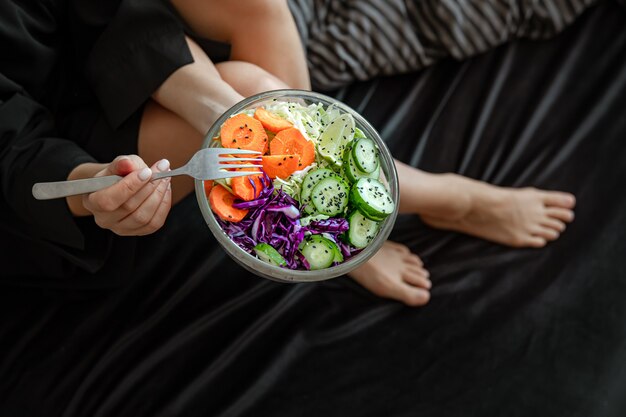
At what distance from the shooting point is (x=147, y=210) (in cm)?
73

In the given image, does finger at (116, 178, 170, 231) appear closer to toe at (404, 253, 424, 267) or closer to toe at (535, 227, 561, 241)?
toe at (404, 253, 424, 267)

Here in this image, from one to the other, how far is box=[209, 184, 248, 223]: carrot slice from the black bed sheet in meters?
0.42

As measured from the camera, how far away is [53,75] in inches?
41.8

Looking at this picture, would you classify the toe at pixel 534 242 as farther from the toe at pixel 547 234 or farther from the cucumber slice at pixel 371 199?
the cucumber slice at pixel 371 199

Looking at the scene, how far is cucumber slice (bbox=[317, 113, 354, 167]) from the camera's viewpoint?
0.74 meters

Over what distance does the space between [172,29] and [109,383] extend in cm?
59

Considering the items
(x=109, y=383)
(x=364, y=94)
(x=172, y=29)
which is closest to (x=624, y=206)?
(x=364, y=94)

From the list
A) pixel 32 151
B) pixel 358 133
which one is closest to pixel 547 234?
pixel 358 133

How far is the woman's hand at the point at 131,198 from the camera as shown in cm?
67

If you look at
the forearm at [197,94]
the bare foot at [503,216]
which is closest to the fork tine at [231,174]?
the forearm at [197,94]

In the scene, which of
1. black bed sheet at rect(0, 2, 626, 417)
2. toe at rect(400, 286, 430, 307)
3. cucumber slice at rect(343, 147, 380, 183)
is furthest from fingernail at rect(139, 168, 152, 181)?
toe at rect(400, 286, 430, 307)

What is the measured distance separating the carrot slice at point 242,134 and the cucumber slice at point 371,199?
126 millimetres

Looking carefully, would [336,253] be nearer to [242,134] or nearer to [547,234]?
[242,134]

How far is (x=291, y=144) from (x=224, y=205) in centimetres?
11
